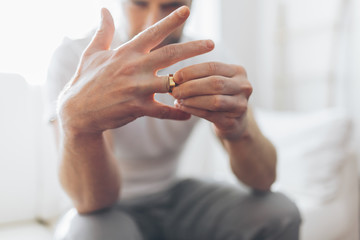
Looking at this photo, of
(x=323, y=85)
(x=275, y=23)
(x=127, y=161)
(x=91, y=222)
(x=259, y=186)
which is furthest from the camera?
(x=275, y=23)

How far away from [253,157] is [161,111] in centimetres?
31

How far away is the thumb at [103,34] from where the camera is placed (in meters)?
0.44

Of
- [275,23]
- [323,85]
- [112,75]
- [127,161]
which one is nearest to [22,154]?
[112,75]

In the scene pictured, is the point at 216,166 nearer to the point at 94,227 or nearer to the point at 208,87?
the point at 94,227

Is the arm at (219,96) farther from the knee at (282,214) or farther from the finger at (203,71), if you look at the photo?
the knee at (282,214)

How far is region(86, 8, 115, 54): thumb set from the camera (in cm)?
44

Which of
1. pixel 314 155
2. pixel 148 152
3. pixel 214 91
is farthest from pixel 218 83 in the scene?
pixel 314 155

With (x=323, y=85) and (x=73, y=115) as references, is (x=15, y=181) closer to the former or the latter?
(x=73, y=115)

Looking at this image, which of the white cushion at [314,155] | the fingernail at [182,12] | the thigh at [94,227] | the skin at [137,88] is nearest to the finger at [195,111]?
the skin at [137,88]

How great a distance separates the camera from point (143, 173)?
919 mm

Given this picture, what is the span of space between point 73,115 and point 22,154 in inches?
3.4

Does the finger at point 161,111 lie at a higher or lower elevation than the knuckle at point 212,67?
lower

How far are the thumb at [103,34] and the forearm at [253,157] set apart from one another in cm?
32

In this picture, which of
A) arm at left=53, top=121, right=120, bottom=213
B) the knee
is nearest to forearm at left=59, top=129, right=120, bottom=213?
arm at left=53, top=121, right=120, bottom=213
